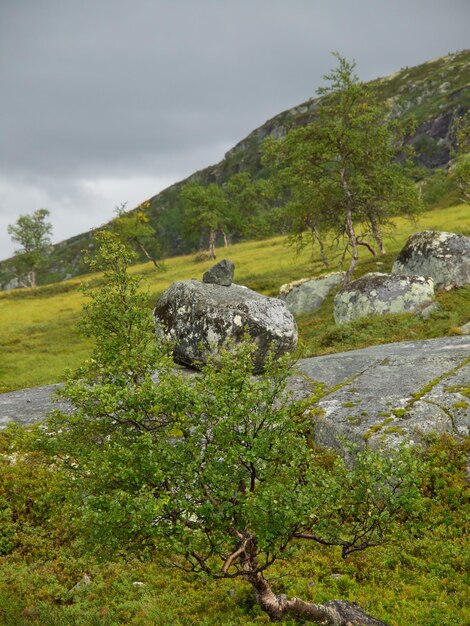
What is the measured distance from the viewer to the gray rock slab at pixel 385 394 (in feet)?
50.4

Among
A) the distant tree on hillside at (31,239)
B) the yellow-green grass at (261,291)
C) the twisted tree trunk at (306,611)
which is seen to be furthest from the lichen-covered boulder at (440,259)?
the distant tree on hillside at (31,239)

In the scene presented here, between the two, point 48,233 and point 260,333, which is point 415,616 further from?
point 48,233

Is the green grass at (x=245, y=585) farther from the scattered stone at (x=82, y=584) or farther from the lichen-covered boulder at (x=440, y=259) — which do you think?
the lichen-covered boulder at (x=440, y=259)

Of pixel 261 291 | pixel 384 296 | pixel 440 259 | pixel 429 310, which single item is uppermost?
pixel 440 259

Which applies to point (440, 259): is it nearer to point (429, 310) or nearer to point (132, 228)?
point (429, 310)

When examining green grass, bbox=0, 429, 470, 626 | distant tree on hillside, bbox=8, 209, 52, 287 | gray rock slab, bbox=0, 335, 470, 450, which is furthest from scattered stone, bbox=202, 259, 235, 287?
distant tree on hillside, bbox=8, 209, 52, 287

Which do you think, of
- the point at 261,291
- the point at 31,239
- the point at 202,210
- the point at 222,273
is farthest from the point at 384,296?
the point at 31,239

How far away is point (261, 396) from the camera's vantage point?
8102 millimetres

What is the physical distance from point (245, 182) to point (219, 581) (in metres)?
142

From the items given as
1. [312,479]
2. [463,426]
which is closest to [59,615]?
[312,479]

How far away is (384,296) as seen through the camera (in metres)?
33.4

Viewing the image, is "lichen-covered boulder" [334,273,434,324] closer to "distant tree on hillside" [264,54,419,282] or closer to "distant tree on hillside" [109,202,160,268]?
"distant tree on hillside" [264,54,419,282]

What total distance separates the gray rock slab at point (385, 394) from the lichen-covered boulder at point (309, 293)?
1871 centimetres

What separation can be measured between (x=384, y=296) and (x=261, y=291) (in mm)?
22204
